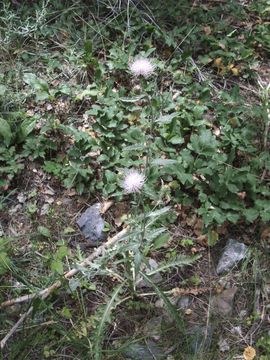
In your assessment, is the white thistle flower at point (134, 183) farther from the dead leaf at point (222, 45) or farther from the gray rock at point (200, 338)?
the dead leaf at point (222, 45)

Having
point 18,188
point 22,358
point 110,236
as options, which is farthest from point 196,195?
point 22,358

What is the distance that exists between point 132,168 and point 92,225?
41 cm

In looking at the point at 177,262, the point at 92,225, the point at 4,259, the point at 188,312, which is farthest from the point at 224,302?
the point at 4,259

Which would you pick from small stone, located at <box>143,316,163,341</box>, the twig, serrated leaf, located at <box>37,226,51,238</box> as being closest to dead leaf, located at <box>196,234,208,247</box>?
small stone, located at <box>143,316,163,341</box>

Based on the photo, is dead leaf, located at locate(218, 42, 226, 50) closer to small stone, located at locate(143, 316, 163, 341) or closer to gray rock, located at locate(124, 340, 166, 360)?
small stone, located at locate(143, 316, 163, 341)

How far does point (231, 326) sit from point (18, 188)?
1.43m

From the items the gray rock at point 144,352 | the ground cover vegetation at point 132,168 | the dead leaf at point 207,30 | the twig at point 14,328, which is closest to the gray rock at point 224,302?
the ground cover vegetation at point 132,168

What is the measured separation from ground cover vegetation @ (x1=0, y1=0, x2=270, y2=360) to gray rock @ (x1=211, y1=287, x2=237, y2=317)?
0.04 meters

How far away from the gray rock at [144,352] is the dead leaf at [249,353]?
1.31ft

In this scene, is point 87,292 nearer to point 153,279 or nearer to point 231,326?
point 153,279

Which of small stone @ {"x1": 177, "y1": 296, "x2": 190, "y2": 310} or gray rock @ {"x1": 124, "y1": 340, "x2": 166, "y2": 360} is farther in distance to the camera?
small stone @ {"x1": 177, "y1": 296, "x2": 190, "y2": 310}

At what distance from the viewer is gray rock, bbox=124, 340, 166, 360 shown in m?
2.34

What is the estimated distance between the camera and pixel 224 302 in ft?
8.29

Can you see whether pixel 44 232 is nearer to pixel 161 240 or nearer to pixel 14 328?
pixel 14 328
